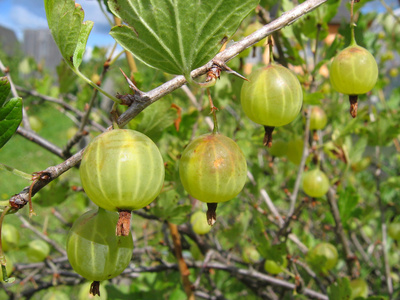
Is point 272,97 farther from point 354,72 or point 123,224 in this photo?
point 123,224

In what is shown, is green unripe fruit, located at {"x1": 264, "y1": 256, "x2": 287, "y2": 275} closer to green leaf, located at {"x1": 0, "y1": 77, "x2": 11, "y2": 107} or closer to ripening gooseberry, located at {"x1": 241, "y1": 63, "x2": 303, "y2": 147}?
ripening gooseberry, located at {"x1": 241, "y1": 63, "x2": 303, "y2": 147}

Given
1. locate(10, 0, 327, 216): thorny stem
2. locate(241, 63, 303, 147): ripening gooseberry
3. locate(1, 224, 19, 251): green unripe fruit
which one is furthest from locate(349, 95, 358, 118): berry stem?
locate(1, 224, 19, 251): green unripe fruit

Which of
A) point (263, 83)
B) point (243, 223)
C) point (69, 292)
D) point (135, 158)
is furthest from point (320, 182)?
point (69, 292)

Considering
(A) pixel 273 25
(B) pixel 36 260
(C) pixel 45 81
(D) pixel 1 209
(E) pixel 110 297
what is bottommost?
(E) pixel 110 297

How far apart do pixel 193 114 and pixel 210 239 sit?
69cm

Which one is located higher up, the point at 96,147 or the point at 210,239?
the point at 96,147

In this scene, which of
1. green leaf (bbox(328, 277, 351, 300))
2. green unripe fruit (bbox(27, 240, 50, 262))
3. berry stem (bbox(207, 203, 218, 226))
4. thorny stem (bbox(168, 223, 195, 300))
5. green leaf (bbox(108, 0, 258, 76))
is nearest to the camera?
green leaf (bbox(108, 0, 258, 76))

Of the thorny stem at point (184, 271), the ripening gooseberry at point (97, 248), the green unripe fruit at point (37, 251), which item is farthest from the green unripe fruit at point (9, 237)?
the ripening gooseberry at point (97, 248)

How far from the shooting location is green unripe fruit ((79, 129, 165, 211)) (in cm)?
42

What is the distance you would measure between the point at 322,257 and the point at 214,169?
725mm

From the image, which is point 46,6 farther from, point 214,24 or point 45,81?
point 45,81

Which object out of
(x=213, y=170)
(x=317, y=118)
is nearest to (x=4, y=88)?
(x=213, y=170)

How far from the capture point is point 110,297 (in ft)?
4.11

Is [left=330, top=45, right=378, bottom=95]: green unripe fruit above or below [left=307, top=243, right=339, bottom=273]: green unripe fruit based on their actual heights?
above
